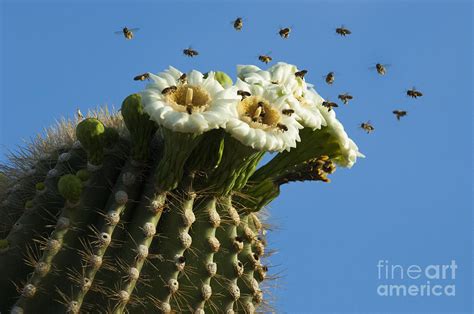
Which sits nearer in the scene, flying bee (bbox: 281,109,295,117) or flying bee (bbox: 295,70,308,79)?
flying bee (bbox: 281,109,295,117)

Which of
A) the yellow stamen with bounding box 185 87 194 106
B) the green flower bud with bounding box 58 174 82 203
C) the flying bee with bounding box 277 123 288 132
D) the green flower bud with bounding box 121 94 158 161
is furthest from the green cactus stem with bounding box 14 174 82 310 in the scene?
the flying bee with bounding box 277 123 288 132

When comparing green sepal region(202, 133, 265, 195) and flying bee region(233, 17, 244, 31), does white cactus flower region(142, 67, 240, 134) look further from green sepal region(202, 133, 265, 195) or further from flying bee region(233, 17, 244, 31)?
flying bee region(233, 17, 244, 31)

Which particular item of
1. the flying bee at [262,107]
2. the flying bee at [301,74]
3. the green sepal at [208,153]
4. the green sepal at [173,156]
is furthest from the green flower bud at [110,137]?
the flying bee at [301,74]

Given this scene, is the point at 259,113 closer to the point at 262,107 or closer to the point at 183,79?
the point at 262,107

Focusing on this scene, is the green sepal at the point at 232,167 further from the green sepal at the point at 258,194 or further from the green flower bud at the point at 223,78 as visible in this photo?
the green flower bud at the point at 223,78

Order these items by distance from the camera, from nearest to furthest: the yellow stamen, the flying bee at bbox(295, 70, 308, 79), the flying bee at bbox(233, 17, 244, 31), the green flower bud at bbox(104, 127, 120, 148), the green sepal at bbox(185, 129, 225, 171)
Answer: the yellow stamen → the green sepal at bbox(185, 129, 225, 171) → the green flower bud at bbox(104, 127, 120, 148) → the flying bee at bbox(295, 70, 308, 79) → the flying bee at bbox(233, 17, 244, 31)

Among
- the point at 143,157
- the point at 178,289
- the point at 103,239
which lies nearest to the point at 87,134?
the point at 143,157

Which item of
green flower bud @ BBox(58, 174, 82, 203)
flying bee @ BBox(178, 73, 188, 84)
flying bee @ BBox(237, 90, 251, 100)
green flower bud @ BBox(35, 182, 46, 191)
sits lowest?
green flower bud @ BBox(58, 174, 82, 203)

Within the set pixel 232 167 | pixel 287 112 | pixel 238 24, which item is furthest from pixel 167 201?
pixel 238 24
